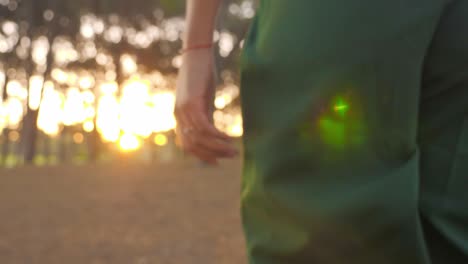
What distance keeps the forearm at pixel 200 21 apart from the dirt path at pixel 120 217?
4.04m

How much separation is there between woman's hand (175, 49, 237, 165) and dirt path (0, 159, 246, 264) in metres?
4.03

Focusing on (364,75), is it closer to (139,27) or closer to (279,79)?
(279,79)

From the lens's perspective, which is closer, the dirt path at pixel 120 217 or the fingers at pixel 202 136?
the fingers at pixel 202 136

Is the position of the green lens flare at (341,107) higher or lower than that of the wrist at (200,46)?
higher

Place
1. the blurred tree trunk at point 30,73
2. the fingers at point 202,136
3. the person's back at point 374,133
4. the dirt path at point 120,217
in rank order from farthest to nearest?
Result: the blurred tree trunk at point 30,73
the dirt path at point 120,217
the fingers at point 202,136
the person's back at point 374,133

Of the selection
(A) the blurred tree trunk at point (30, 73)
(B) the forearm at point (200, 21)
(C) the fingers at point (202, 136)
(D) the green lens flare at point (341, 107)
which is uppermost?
(D) the green lens flare at point (341, 107)

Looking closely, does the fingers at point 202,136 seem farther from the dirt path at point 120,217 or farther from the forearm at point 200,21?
the dirt path at point 120,217

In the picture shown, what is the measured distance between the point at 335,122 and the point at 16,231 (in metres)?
6.06

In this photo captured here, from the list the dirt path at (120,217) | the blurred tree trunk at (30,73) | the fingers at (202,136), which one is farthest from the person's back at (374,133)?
the blurred tree trunk at (30,73)

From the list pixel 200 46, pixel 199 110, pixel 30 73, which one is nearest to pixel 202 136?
pixel 199 110

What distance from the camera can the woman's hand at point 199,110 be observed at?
1.15m

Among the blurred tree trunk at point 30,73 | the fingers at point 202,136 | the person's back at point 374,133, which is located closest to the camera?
the person's back at point 374,133

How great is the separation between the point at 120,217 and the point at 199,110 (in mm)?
6477

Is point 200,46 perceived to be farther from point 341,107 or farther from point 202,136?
point 341,107
